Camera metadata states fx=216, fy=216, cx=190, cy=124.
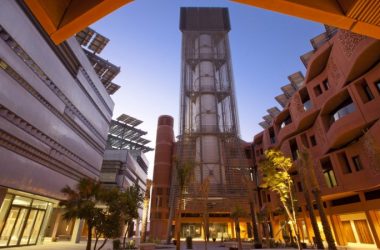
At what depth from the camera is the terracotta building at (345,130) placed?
22672 mm

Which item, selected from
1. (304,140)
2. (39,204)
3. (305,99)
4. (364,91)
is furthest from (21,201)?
(305,99)

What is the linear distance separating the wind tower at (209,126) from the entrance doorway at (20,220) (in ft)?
72.3

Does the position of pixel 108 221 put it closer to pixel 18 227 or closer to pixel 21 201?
pixel 21 201

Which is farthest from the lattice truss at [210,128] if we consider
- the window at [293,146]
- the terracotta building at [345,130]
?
the terracotta building at [345,130]

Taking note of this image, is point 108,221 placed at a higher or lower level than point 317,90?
lower

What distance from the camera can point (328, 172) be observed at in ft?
101

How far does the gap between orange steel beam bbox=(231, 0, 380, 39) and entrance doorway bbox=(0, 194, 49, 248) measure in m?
27.6

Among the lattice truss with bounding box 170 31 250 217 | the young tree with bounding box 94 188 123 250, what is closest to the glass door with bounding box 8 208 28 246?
the young tree with bounding box 94 188 123 250

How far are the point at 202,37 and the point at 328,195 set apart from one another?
6155cm

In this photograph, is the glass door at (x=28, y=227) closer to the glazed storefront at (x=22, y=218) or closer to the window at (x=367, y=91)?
the glazed storefront at (x=22, y=218)

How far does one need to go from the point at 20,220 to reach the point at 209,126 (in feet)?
147

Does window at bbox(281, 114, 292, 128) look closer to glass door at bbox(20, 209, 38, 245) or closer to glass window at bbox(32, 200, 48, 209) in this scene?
glass window at bbox(32, 200, 48, 209)

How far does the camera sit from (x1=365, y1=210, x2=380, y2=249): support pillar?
949 inches

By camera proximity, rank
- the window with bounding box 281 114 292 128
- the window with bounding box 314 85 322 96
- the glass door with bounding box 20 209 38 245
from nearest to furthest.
Answer: the glass door with bounding box 20 209 38 245, the window with bounding box 314 85 322 96, the window with bounding box 281 114 292 128
